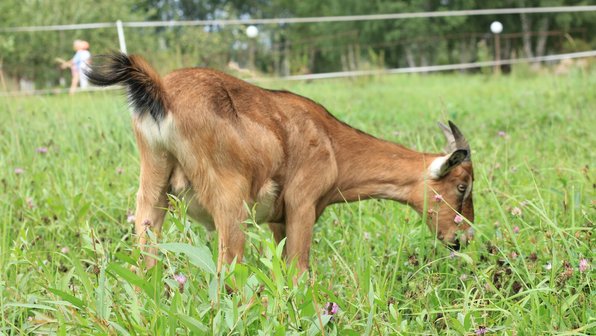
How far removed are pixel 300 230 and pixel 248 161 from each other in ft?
1.74

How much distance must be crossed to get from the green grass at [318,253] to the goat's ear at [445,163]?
18cm

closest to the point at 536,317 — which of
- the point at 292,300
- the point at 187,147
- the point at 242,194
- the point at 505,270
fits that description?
the point at 505,270

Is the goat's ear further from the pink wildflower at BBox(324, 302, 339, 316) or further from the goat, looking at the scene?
the pink wildflower at BBox(324, 302, 339, 316)

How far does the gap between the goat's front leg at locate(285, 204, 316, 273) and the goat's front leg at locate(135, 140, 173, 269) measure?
2.03 feet

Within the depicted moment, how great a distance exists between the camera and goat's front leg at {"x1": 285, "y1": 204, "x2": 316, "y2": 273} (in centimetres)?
353

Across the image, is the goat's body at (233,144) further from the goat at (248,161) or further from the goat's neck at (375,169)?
the goat's neck at (375,169)

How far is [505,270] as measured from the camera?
116 inches

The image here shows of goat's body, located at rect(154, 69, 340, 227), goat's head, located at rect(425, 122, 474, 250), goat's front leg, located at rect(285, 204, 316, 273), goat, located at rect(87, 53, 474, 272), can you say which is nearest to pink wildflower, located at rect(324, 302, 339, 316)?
goat, located at rect(87, 53, 474, 272)

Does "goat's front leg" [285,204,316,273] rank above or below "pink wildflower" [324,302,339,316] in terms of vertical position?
below

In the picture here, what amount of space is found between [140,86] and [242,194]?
0.62m

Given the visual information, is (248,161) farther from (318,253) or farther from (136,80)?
(318,253)

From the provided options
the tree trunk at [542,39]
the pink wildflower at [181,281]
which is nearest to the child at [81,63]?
the pink wildflower at [181,281]

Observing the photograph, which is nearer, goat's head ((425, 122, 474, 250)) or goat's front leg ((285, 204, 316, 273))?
goat's front leg ((285, 204, 316, 273))

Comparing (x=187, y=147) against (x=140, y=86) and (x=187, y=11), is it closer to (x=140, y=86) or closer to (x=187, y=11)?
(x=140, y=86)
